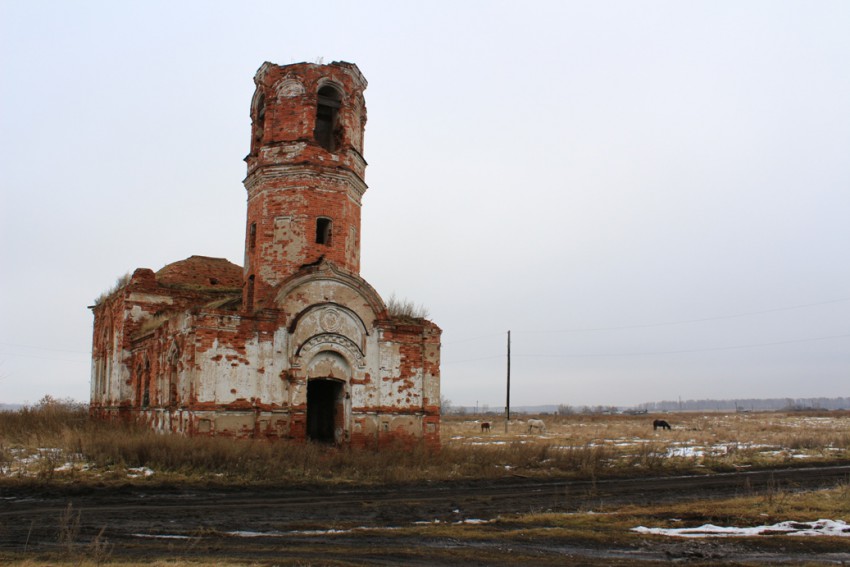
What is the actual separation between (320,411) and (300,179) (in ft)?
23.2

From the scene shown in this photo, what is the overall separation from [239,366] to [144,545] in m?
9.42

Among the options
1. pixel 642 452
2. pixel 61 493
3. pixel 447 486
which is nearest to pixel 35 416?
pixel 61 493

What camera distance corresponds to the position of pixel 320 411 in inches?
867

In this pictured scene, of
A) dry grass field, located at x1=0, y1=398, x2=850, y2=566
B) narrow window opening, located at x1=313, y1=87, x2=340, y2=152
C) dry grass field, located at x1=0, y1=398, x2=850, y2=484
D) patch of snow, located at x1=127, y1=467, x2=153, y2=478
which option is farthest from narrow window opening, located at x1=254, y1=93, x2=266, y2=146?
patch of snow, located at x1=127, y1=467, x2=153, y2=478

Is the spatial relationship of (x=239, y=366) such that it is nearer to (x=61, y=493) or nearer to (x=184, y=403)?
(x=184, y=403)

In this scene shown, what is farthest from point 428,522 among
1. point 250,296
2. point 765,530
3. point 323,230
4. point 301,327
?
point 323,230

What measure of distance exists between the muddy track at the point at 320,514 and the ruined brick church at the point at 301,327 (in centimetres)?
399

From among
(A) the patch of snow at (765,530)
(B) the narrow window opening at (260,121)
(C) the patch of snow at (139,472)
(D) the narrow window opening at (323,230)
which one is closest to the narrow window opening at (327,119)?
(B) the narrow window opening at (260,121)

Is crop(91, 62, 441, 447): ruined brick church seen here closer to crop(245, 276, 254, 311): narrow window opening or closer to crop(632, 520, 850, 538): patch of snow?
crop(245, 276, 254, 311): narrow window opening

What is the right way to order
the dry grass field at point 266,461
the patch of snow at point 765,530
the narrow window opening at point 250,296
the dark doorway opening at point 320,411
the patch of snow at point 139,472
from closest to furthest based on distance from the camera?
the patch of snow at point 765,530, the patch of snow at point 139,472, the dry grass field at point 266,461, the narrow window opening at point 250,296, the dark doorway opening at point 320,411

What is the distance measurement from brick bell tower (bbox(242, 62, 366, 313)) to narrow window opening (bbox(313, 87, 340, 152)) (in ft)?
0.14

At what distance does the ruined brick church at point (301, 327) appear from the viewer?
18.1m

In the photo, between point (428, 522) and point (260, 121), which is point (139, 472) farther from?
point (260, 121)

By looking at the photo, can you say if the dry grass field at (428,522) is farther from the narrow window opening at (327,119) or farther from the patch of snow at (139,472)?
the narrow window opening at (327,119)
